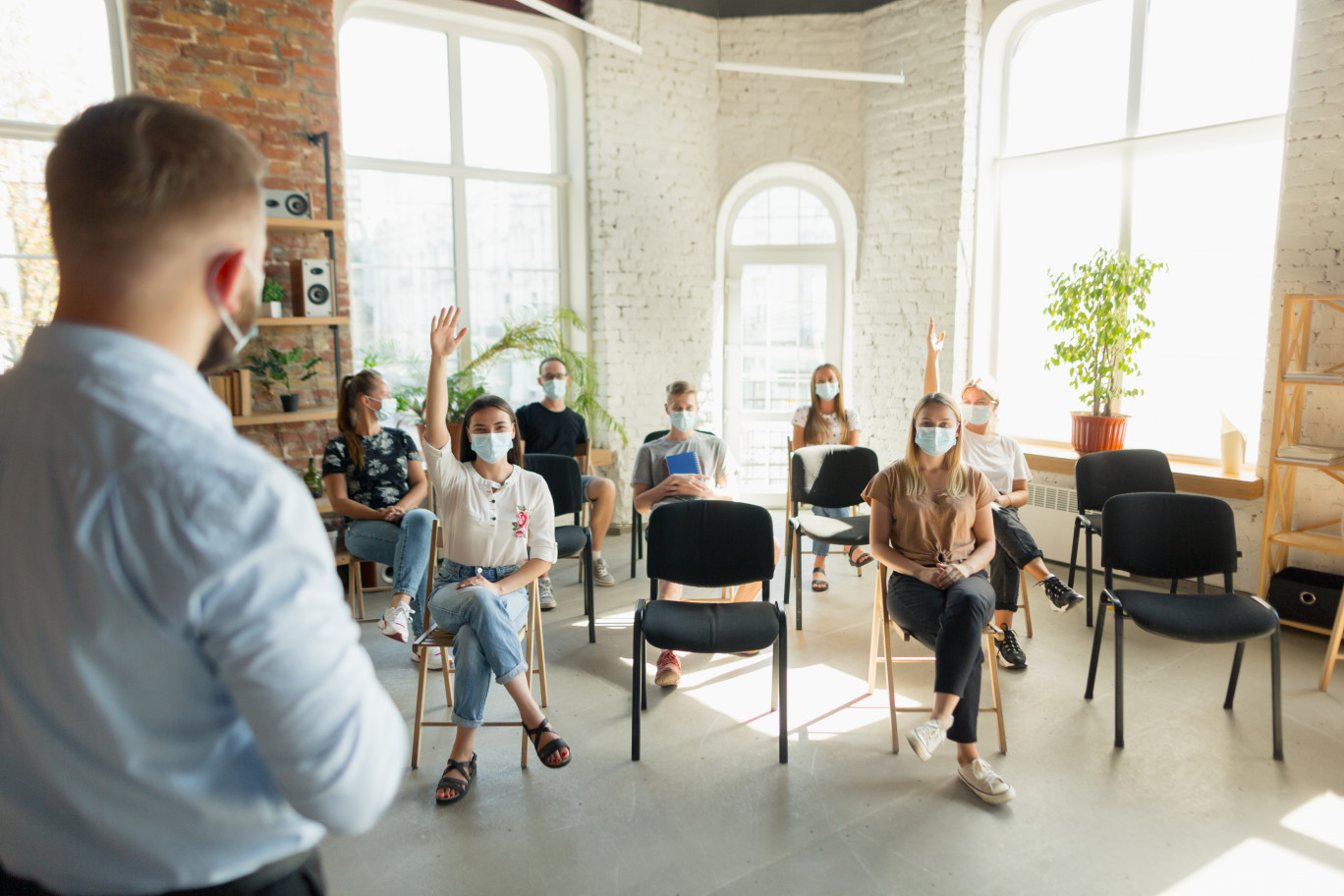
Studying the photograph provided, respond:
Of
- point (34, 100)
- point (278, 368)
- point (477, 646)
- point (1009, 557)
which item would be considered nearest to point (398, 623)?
point (477, 646)

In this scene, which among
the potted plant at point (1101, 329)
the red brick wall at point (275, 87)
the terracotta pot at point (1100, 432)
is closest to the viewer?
the red brick wall at point (275, 87)

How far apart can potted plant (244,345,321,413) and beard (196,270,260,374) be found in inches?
182

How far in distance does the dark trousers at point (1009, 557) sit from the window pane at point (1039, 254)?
216 cm

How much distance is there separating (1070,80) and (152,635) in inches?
268

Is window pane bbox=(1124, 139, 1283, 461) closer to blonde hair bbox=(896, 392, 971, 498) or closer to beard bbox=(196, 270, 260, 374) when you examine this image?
blonde hair bbox=(896, 392, 971, 498)

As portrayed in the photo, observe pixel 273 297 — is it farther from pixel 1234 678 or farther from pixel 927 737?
pixel 1234 678

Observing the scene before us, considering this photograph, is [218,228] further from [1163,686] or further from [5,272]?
[5,272]

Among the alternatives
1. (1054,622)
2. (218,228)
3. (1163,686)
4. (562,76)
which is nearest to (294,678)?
(218,228)

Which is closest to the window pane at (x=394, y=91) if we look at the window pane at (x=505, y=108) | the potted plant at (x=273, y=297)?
the window pane at (x=505, y=108)

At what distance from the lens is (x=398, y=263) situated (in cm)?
606

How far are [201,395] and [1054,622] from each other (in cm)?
475

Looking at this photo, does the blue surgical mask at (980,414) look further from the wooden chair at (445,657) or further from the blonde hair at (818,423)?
the wooden chair at (445,657)

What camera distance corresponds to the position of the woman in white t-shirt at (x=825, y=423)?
5.36 m

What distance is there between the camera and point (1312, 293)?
4504mm
